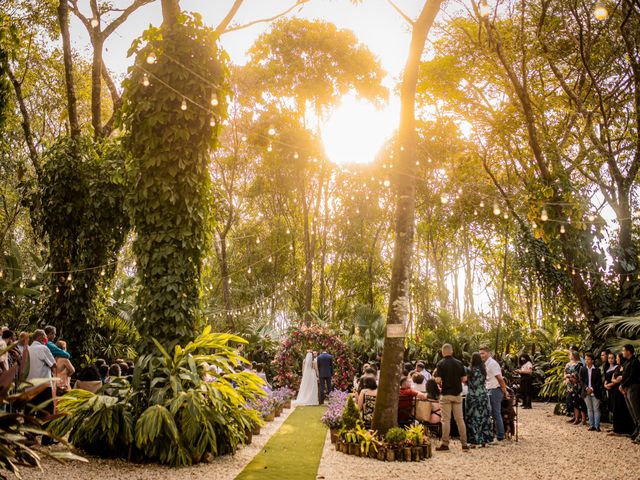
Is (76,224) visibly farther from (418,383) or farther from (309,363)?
(418,383)

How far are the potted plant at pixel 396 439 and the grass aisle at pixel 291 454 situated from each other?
3.75 feet

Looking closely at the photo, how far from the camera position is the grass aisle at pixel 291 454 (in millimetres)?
7398

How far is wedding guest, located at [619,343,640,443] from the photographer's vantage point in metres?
10.0

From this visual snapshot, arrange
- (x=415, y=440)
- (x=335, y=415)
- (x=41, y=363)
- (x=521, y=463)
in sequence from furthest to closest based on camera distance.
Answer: (x=335, y=415) → (x=415, y=440) → (x=521, y=463) → (x=41, y=363)

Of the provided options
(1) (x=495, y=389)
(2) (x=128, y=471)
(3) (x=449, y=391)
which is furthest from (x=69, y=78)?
(1) (x=495, y=389)

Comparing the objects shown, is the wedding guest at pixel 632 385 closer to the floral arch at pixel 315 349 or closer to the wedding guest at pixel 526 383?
the wedding guest at pixel 526 383

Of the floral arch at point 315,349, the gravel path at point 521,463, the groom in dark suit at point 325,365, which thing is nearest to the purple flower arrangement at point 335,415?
the gravel path at point 521,463

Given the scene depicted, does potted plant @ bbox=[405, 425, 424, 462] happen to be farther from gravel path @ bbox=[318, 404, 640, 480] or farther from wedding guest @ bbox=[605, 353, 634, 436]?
wedding guest @ bbox=[605, 353, 634, 436]

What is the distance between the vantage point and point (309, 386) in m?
17.1

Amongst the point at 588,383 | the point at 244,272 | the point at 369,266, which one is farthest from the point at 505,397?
the point at 244,272

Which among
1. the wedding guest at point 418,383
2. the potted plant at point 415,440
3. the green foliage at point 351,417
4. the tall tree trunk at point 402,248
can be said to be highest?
the tall tree trunk at point 402,248

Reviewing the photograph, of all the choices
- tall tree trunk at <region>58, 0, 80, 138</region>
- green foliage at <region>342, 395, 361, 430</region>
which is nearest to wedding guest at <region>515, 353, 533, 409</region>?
green foliage at <region>342, 395, 361, 430</region>

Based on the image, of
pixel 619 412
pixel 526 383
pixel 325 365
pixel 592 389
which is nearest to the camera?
pixel 619 412

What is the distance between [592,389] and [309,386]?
8.31 m
